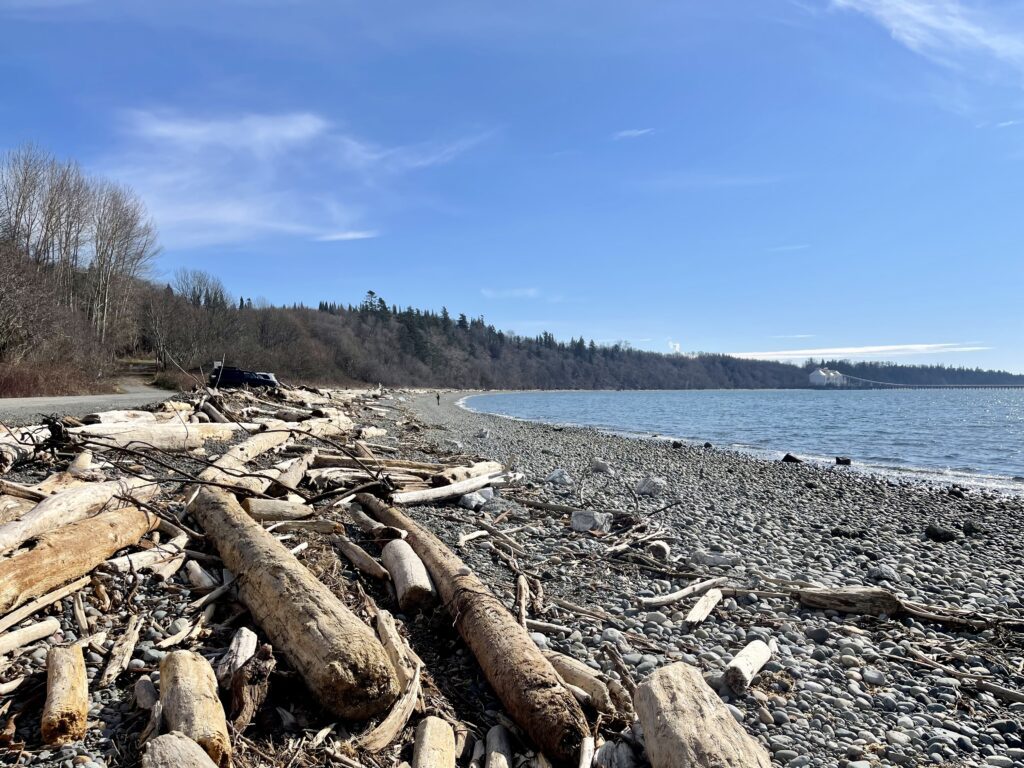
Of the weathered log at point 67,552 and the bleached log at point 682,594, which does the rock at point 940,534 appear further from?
the weathered log at point 67,552

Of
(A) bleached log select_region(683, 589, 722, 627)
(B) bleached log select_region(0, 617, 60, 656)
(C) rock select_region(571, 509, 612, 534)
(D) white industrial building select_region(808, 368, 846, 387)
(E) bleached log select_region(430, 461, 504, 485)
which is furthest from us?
(D) white industrial building select_region(808, 368, 846, 387)

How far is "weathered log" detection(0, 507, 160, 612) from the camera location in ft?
12.9

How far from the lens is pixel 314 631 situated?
142 inches

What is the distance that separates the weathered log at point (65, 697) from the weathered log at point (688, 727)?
297cm

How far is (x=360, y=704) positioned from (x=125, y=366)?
2366 inches

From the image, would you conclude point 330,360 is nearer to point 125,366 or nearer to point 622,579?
point 125,366

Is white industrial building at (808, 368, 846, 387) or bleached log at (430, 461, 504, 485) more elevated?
white industrial building at (808, 368, 846, 387)

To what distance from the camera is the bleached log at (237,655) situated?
338cm

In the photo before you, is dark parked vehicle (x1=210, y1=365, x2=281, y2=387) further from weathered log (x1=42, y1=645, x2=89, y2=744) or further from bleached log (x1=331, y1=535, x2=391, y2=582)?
weathered log (x1=42, y1=645, x2=89, y2=744)

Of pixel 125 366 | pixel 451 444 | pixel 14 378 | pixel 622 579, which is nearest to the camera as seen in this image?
pixel 622 579

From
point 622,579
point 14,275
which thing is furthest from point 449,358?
point 622,579

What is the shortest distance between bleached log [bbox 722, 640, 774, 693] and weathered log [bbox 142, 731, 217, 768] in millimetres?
3440

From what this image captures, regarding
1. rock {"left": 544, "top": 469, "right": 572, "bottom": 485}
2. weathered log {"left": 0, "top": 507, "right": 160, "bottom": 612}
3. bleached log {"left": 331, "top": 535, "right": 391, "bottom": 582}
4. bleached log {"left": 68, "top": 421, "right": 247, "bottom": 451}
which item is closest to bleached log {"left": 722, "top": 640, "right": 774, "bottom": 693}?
bleached log {"left": 331, "top": 535, "right": 391, "bottom": 582}

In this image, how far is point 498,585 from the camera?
232 inches
